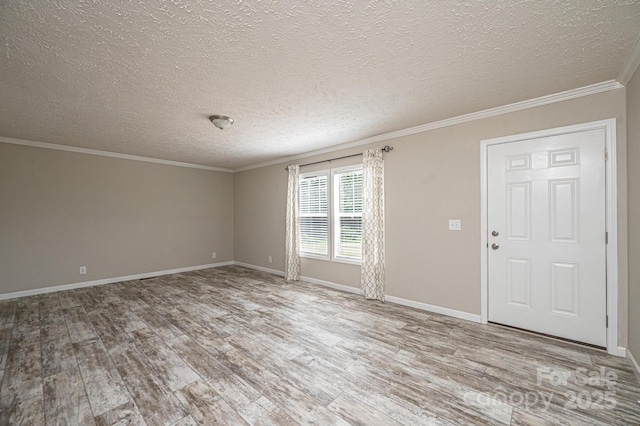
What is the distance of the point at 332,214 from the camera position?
4625 mm

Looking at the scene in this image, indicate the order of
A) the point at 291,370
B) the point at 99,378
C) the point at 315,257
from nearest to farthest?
the point at 99,378 → the point at 291,370 → the point at 315,257

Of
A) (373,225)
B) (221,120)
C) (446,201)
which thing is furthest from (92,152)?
(446,201)

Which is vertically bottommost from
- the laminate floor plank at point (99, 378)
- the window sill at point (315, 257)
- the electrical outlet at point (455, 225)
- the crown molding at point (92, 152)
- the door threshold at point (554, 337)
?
the laminate floor plank at point (99, 378)

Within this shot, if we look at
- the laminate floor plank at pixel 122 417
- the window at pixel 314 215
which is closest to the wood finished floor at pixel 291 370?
the laminate floor plank at pixel 122 417

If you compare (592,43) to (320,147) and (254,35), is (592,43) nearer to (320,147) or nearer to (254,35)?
(254,35)

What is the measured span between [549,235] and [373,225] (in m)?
2.03

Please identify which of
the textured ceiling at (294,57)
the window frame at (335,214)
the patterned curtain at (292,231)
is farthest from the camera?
the patterned curtain at (292,231)

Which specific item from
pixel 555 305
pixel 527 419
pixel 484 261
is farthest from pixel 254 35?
pixel 555 305

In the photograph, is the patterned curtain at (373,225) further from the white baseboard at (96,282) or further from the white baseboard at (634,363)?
the white baseboard at (96,282)

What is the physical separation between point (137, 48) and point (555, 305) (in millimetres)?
4452

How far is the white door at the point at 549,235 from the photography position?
2.45 meters

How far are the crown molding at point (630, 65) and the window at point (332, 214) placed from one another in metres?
2.89

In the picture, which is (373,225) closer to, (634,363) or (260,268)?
(634,363)

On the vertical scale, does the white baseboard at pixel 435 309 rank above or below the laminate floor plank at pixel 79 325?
above
